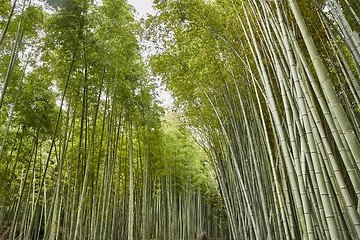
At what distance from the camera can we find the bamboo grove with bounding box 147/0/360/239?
1.80 meters

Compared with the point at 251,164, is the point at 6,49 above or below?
above

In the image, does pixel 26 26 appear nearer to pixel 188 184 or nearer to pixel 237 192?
pixel 237 192

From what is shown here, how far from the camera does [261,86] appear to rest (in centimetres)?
339

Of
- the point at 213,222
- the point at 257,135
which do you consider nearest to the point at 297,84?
the point at 257,135

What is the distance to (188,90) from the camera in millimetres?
4980

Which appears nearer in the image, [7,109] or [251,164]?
[251,164]

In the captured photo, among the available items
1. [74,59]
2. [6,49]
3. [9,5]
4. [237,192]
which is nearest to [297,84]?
[237,192]

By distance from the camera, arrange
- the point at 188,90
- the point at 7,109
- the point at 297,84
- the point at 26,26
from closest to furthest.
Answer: the point at 297,84, the point at 26,26, the point at 188,90, the point at 7,109

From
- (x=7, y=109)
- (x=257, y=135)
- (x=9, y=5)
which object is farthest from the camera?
(x=7, y=109)

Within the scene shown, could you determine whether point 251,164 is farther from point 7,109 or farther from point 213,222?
point 213,222

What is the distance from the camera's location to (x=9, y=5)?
3.83 metres

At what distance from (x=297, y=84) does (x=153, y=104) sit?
503cm

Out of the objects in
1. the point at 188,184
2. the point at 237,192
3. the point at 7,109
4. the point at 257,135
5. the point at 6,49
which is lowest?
the point at 237,192

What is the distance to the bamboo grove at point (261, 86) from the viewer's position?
180 cm
